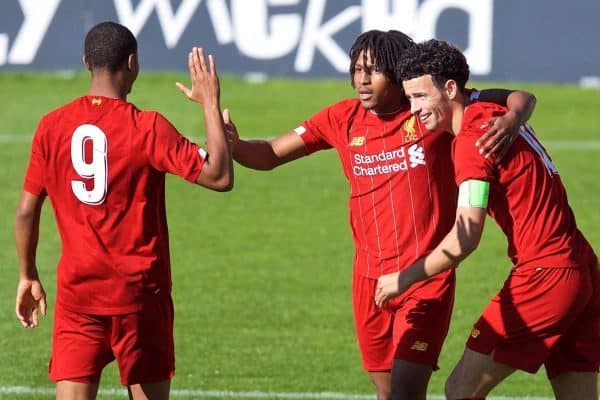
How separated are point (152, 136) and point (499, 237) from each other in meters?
9.10

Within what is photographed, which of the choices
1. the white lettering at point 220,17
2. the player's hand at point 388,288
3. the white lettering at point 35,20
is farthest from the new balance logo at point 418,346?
the white lettering at point 35,20

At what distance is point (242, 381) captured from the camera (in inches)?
381

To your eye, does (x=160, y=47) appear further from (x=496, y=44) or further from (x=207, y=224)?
Answer: (x=207, y=224)

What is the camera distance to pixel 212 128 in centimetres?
640

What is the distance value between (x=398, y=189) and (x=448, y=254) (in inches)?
39.0

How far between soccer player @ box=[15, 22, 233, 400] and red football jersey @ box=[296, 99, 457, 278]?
119cm

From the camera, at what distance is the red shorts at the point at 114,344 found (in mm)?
6562

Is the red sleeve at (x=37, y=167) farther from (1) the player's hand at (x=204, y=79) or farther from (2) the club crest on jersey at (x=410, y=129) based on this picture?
(2) the club crest on jersey at (x=410, y=129)

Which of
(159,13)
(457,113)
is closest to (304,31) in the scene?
(159,13)

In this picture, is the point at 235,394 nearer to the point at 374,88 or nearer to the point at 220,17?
the point at 374,88

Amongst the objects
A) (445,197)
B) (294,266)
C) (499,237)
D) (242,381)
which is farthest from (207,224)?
(445,197)

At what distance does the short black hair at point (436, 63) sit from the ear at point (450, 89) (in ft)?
0.06

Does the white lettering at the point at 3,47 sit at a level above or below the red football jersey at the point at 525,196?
below

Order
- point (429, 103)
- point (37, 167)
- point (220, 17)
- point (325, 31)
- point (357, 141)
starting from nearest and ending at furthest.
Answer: point (37, 167) → point (429, 103) → point (357, 141) → point (325, 31) → point (220, 17)
